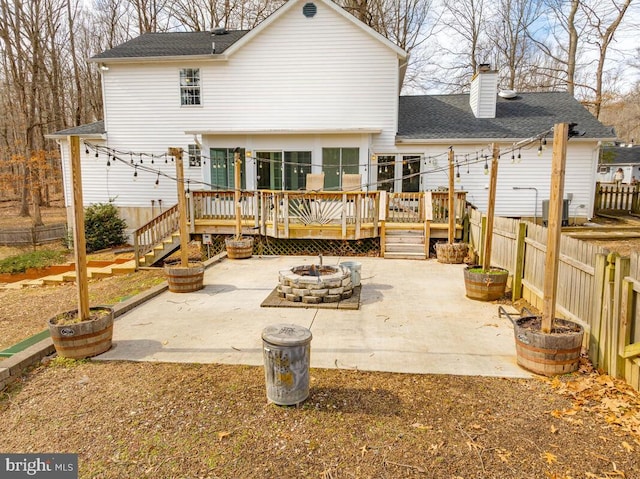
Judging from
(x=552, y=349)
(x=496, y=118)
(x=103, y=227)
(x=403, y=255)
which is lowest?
(x=403, y=255)

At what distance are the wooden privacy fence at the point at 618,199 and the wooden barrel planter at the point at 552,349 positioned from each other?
16.3 meters

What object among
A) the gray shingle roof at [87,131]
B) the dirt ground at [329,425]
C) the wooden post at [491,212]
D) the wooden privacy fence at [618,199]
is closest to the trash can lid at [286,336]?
the dirt ground at [329,425]

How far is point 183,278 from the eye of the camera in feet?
24.3

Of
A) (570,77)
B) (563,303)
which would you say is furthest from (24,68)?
(570,77)

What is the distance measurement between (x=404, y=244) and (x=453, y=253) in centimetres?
150

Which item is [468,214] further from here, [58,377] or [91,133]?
[91,133]

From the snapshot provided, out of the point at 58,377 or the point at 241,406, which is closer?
the point at 241,406

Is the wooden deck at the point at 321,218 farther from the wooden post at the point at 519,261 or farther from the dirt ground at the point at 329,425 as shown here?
the dirt ground at the point at 329,425

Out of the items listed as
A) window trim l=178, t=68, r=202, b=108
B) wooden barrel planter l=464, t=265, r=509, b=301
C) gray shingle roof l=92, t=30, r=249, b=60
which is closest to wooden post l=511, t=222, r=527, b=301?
wooden barrel planter l=464, t=265, r=509, b=301

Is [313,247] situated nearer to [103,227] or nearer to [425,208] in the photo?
[425,208]

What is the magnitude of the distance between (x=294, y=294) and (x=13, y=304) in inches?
248

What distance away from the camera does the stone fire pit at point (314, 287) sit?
6.71 metres

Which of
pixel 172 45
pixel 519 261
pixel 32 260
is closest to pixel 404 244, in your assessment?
pixel 519 261

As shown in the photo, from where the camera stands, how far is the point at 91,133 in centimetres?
1572
